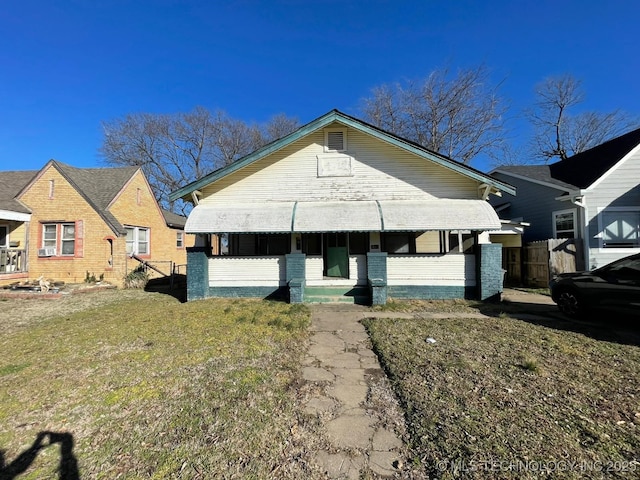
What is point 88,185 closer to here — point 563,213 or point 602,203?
point 563,213

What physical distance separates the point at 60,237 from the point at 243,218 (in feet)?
34.8

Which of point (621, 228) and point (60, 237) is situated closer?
point (621, 228)

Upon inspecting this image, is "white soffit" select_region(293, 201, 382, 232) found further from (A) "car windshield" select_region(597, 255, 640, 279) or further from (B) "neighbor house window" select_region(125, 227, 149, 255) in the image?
(B) "neighbor house window" select_region(125, 227, 149, 255)

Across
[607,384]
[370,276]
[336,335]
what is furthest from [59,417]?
[370,276]

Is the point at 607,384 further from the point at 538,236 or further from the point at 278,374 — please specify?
the point at 538,236

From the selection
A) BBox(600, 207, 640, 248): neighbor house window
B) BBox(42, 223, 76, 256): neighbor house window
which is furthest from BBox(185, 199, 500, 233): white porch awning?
BBox(42, 223, 76, 256): neighbor house window

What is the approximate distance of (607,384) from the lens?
367cm

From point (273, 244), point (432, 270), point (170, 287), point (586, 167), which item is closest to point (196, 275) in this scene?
point (273, 244)

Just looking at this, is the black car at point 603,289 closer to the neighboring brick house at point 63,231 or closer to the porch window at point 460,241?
the porch window at point 460,241

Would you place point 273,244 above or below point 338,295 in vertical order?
above

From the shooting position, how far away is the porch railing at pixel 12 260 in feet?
40.5

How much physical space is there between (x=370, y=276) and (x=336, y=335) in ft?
11.7

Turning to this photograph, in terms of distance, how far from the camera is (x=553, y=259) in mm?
11086

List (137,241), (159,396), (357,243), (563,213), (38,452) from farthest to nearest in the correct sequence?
(137,241) → (563,213) → (357,243) → (159,396) → (38,452)
